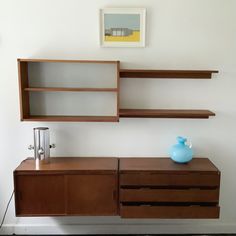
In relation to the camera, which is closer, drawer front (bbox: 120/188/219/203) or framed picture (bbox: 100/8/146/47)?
drawer front (bbox: 120/188/219/203)

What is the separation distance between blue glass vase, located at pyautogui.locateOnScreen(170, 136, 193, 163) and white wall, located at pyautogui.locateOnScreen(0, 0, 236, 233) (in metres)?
0.17

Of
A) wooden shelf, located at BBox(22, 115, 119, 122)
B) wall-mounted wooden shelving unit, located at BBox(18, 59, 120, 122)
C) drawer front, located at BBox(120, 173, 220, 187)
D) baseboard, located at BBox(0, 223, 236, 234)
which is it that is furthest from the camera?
baseboard, located at BBox(0, 223, 236, 234)

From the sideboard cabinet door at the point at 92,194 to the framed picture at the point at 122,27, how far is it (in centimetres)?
117

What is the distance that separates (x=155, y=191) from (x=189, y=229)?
0.75 meters

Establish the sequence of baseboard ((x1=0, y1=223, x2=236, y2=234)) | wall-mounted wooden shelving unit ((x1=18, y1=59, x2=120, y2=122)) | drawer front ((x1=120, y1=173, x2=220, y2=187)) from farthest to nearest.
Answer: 1. baseboard ((x1=0, y1=223, x2=236, y2=234))
2. wall-mounted wooden shelving unit ((x1=18, y1=59, x2=120, y2=122))
3. drawer front ((x1=120, y1=173, x2=220, y2=187))

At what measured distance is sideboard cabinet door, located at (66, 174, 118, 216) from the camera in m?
2.26

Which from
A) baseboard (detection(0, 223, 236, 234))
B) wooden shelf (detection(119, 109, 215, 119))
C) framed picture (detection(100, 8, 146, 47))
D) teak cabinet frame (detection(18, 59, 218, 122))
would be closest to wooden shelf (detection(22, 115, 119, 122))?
teak cabinet frame (detection(18, 59, 218, 122))

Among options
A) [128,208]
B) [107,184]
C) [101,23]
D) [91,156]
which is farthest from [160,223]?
[101,23]

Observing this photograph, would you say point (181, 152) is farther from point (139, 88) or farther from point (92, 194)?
point (92, 194)

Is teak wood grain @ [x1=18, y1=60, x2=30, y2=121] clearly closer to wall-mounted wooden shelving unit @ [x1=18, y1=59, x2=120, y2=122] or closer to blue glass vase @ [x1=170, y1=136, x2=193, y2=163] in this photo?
wall-mounted wooden shelving unit @ [x1=18, y1=59, x2=120, y2=122]

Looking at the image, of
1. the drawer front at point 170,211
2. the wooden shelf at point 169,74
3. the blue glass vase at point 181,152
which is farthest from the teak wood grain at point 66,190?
the wooden shelf at point 169,74

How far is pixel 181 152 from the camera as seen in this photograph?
236 cm

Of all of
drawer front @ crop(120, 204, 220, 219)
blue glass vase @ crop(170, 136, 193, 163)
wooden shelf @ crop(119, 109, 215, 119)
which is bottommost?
drawer front @ crop(120, 204, 220, 219)

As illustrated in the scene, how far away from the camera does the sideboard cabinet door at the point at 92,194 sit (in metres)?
2.26
